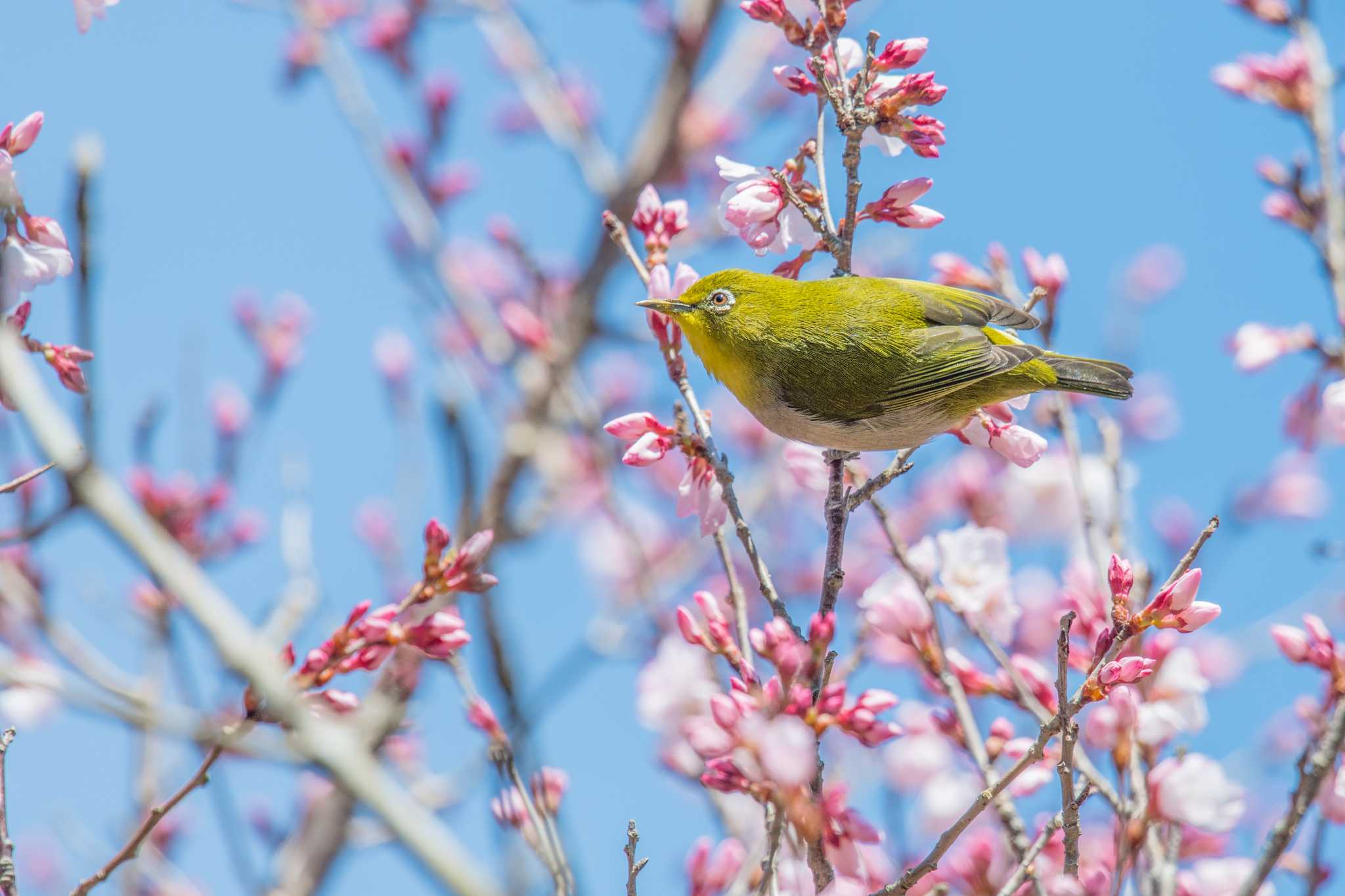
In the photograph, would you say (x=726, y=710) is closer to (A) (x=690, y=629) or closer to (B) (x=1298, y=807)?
(A) (x=690, y=629)

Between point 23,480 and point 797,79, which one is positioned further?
point 797,79

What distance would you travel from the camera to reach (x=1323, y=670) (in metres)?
2.77

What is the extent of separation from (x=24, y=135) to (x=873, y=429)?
1.98 m

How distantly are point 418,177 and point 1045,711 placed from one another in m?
5.14

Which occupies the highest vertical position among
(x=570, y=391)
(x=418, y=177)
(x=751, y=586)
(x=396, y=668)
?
(x=418, y=177)

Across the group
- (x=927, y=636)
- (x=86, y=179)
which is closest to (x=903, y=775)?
(x=927, y=636)

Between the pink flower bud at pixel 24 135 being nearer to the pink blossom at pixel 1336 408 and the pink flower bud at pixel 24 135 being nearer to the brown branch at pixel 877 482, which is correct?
the brown branch at pixel 877 482

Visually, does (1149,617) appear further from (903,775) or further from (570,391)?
(570,391)

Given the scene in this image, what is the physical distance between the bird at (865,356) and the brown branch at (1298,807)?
50.0 inches

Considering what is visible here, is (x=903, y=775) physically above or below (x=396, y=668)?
below

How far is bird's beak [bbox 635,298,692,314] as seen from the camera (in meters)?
2.86

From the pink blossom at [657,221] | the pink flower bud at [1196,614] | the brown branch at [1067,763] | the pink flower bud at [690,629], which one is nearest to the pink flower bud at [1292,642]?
the pink flower bud at [1196,614]

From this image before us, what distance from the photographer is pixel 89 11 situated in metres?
2.29

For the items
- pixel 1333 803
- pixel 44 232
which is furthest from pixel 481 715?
pixel 1333 803
